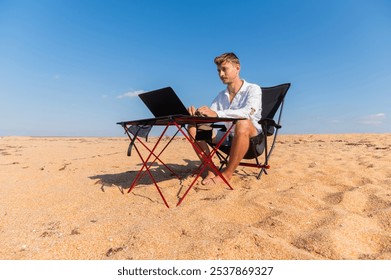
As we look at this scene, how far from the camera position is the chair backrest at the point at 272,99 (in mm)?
3785

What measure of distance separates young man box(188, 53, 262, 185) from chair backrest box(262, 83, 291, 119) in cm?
47

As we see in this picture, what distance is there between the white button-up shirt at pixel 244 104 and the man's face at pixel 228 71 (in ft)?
0.56

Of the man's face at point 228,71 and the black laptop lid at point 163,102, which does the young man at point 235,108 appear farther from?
the black laptop lid at point 163,102

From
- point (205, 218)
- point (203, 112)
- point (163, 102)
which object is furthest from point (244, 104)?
point (205, 218)

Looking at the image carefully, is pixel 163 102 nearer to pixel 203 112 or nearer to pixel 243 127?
pixel 203 112

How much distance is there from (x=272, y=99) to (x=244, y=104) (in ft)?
2.82

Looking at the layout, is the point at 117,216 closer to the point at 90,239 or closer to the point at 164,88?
the point at 90,239

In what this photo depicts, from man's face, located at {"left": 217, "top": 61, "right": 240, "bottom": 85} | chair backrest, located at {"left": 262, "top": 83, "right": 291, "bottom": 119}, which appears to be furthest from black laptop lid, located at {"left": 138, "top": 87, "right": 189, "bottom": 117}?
chair backrest, located at {"left": 262, "top": 83, "right": 291, "bottom": 119}

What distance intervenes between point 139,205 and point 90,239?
746 millimetres

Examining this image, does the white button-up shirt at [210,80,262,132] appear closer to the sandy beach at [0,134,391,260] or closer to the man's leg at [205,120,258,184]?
the man's leg at [205,120,258,184]

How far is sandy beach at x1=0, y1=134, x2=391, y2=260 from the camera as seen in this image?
5.28 feet

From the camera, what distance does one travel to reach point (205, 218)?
209 centimetres

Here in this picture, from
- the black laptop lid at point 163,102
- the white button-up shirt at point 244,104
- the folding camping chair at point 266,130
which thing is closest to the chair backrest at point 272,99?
the folding camping chair at point 266,130

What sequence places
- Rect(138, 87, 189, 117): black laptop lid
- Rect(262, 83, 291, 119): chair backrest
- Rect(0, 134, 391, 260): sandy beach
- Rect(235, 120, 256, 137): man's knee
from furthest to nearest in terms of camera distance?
Rect(262, 83, 291, 119): chair backrest
Rect(235, 120, 256, 137): man's knee
Rect(138, 87, 189, 117): black laptop lid
Rect(0, 134, 391, 260): sandy beach
